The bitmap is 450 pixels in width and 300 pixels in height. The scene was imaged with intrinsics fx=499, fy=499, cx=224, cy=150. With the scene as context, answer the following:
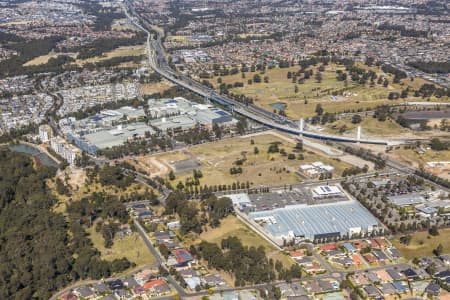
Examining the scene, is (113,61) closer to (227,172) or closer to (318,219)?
(227,172)

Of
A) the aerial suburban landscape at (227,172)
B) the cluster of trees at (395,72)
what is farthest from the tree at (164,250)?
the cluster of trees at (395,72)

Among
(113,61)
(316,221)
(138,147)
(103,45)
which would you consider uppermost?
(103,45)

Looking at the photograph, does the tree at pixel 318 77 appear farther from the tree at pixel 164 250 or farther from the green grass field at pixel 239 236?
the tree at pixel 164 250

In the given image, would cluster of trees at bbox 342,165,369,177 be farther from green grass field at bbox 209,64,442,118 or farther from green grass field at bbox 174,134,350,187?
green grass field at bbox 209,64,442,118

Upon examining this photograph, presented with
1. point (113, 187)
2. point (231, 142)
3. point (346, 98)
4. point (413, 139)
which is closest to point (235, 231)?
point (113, 187)

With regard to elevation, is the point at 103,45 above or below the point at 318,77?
above

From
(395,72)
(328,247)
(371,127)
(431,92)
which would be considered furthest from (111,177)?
(395,72)
